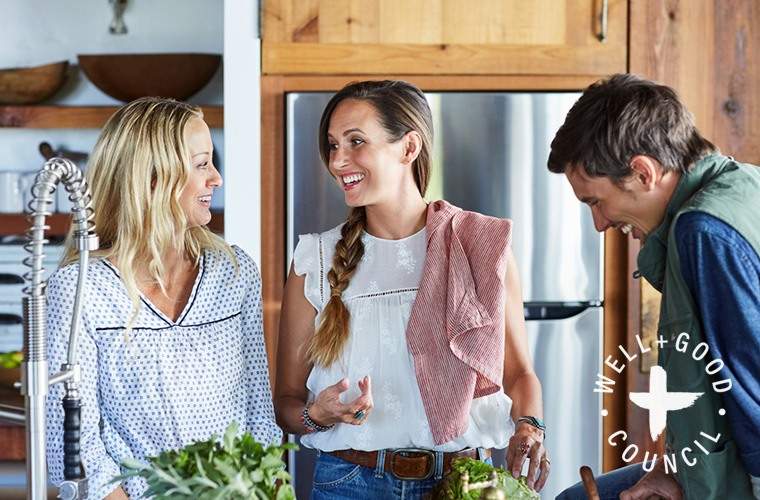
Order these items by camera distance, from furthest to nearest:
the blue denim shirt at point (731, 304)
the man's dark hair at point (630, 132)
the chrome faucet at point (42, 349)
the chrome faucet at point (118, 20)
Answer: the chrome faucet at point (118, 20), the man's dark hair at point (630, 132), the blue denim shirt at point (731, 304), the chrome faucet at point (42, 349)

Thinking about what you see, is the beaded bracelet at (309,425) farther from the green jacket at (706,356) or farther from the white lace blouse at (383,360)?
the green jacket at (706,356)

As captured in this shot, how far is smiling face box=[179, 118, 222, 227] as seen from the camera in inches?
69.7

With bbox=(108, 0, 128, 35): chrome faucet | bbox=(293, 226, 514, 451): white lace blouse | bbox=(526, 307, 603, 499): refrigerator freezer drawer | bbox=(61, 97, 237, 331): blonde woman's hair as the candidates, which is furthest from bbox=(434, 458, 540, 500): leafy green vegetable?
bbox=(108, 0, 128, 35): chrome faucet

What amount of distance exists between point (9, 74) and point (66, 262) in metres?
2.05

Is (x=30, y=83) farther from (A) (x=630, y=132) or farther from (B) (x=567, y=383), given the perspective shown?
(A) (x=630, y=132)

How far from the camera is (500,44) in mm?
2867

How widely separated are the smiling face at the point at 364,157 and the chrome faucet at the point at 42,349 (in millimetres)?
715

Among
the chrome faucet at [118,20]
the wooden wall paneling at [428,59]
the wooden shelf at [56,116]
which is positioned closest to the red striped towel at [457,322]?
the wooden wall paneling at [428,59]

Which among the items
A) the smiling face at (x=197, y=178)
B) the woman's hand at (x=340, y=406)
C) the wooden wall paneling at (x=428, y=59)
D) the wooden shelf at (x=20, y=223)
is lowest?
the woman's hand at (x=340, y=406)

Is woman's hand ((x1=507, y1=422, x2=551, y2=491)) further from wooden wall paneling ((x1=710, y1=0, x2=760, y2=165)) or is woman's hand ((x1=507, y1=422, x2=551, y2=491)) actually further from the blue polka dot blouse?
wooden wall paneling ((x1=710, y1=0, x2=760, y2=165))

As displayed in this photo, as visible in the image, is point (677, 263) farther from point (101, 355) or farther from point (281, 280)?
point (281, 280)

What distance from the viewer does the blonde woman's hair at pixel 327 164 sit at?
1.86 metres

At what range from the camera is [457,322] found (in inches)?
72.9

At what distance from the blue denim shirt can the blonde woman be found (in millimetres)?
811
